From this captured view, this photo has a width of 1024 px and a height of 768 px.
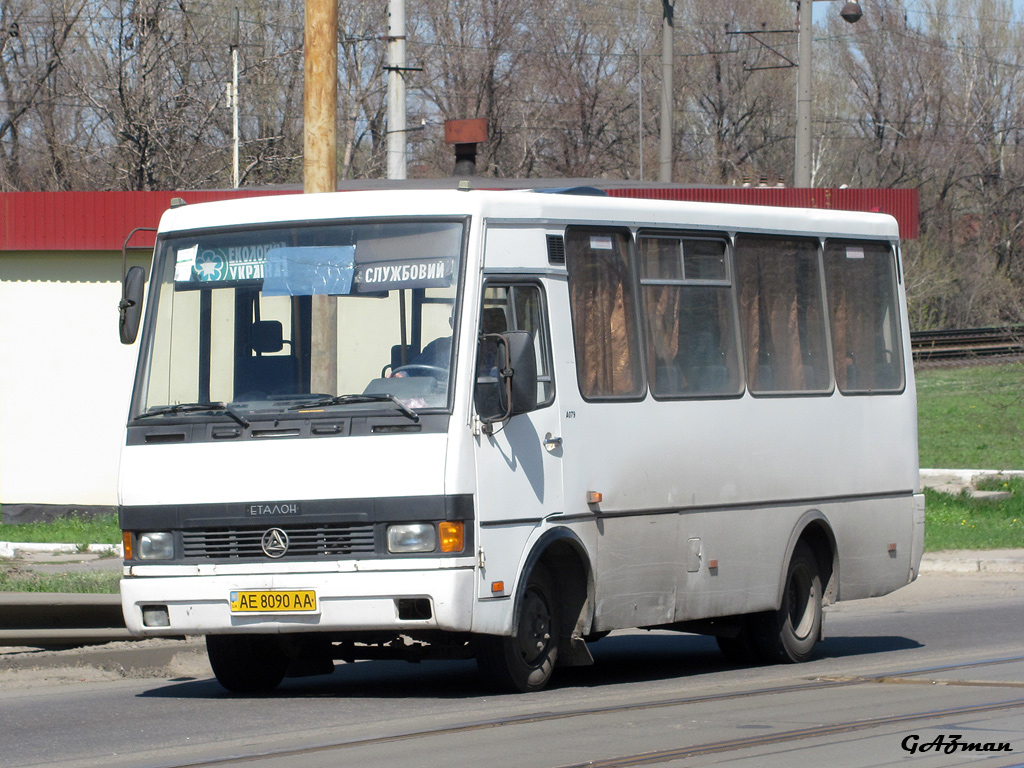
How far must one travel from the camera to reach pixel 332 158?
1272cm

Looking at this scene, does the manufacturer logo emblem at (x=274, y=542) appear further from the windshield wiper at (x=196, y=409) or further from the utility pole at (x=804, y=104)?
the utility pole at (x=804, y=104)

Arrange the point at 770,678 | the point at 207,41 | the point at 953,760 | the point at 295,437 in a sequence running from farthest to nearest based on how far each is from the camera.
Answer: the point at 207,41 → the point at 770,678 → the point at 295,437 → the point at 953,760

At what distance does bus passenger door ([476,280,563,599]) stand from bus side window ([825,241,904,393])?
10.7 ft

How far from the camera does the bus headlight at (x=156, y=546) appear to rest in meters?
8.72

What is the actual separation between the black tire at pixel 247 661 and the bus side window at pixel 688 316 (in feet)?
9.07

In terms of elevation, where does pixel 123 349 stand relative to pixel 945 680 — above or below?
above

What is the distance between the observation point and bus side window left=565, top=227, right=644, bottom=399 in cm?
943

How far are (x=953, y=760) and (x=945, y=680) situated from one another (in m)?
2.84

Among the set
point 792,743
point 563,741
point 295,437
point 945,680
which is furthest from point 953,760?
point 295,437

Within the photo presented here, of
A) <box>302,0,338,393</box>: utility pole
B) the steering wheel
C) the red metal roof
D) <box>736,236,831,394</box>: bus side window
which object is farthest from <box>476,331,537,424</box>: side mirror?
the red metal roof

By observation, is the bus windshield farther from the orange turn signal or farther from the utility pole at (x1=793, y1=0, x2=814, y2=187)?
the utility pole at (x1=793, y1=0, x2=814, y2=187)

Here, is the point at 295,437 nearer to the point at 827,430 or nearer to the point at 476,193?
the point at 476,193

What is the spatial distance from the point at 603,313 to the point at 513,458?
133 centimetres

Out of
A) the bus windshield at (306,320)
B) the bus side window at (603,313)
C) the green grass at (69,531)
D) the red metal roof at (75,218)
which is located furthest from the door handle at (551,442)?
the red metal roof at (75,218)
